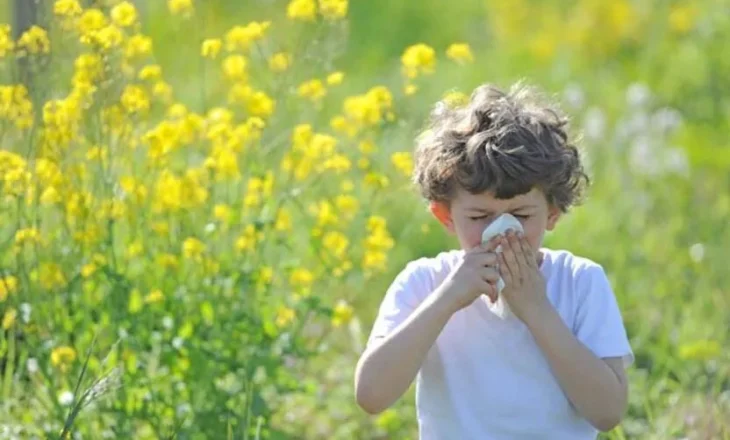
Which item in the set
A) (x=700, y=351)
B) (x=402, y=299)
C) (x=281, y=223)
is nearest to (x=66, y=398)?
(x=281, y=223)

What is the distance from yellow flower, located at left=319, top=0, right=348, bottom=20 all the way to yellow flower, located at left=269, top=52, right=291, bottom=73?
137 millimetres

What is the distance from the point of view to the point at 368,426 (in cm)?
440

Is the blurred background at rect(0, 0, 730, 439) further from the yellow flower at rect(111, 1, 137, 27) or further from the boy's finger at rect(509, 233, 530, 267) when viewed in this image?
the boy's finger at rect(509, 233, 530, 267)

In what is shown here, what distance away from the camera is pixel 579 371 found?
9.05ft

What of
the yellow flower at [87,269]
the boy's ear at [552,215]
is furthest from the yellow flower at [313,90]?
the boy's ear at [552,215]

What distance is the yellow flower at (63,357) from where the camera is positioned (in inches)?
142

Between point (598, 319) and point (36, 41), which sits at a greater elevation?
point (36, 41)

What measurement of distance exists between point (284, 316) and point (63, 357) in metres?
0.64

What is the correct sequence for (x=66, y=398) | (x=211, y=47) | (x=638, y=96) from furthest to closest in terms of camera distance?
(x=638, y=96), (x=211, y=47), (x=66, y=398)

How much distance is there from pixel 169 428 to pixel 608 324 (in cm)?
121

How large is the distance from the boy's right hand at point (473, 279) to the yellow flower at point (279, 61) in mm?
1442

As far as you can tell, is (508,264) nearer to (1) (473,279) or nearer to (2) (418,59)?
(1) (473,279)

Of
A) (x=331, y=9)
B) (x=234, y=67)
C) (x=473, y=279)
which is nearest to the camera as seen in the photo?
(x=473, y=279)

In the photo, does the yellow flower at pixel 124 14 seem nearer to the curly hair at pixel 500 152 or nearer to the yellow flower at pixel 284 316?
the yellow flower at pixel 284 316
